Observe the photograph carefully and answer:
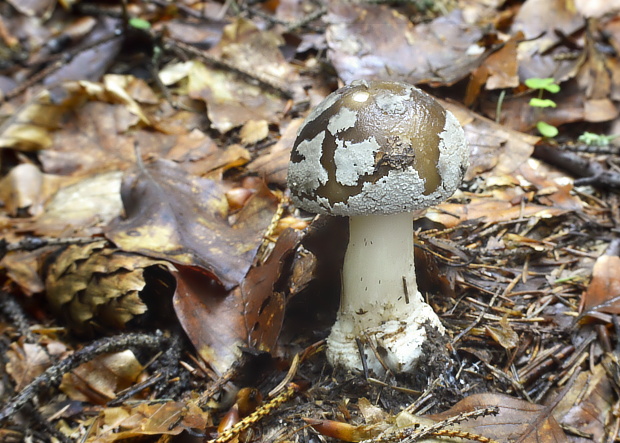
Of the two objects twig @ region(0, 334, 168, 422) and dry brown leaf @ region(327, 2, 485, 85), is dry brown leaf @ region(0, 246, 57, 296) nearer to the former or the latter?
twig @ region(0, 334, 168, 422)

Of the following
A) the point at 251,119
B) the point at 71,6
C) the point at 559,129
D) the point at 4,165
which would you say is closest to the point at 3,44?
the point at 71,6

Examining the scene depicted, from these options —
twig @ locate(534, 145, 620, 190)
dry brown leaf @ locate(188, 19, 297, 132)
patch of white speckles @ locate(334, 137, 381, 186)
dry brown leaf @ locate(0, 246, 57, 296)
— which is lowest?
twig @ locate(534, 145, 620, 190)

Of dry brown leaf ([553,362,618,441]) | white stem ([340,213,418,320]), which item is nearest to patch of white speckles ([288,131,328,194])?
white stem ([340,213,418,320])

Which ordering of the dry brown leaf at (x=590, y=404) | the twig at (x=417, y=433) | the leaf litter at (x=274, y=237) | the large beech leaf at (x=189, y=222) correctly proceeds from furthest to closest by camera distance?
1. the large beech leaf at (x=189, y=222)
2. the leaf litter at (x=274, y=237)
3. the dry brown leaf at (x=590, y=404)
4. the twig at (x=417, y=433)

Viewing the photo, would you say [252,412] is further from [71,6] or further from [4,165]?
[71,6]

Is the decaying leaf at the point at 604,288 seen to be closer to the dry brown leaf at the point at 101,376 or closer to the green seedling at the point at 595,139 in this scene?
the green seedling at the point at 595,139

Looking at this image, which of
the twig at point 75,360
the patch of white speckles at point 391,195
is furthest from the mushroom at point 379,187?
the twig at point 75,360
